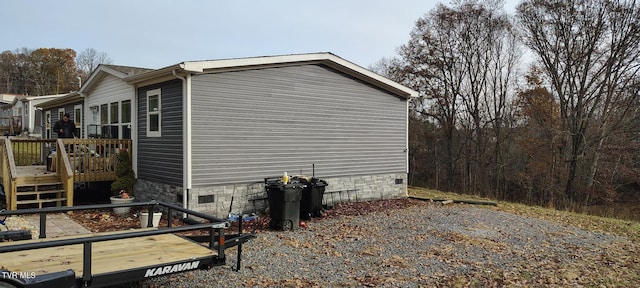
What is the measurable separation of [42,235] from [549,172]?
2133cm

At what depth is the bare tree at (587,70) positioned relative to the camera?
18.4 meters

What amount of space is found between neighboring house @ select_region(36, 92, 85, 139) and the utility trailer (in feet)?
38.2

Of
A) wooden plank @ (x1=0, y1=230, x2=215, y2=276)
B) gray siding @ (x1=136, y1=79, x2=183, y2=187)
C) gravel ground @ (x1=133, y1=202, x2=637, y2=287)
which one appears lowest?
gravel ground @ (x1=133, y1=202, x2=637, y2=287)

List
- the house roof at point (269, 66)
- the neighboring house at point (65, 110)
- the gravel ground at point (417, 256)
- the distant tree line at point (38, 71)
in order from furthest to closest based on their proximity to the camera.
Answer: the distant tree line at point (38, 71)
the neighboring house at point (65, 110)
the house roof at point (269, 66)
the gravel ground at point (417, 256)

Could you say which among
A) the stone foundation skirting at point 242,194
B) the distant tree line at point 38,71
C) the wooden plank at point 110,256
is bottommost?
the stone foundation skirting at point 242,194

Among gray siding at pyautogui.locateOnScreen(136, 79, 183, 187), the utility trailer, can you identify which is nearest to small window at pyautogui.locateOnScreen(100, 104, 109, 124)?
gray siding at pyautogui.locateOnScreen(136, 79, 183, 187)

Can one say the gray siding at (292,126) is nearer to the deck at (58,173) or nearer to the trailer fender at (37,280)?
the deck at (58,173)

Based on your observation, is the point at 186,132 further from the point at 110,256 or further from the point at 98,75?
the point at 98,75

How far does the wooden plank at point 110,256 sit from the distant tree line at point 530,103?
16539mm

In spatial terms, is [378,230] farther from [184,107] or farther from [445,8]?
[445,8]

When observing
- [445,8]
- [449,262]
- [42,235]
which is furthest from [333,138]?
[445,8]

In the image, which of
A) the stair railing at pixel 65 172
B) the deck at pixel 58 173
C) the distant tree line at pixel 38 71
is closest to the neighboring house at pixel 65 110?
the deck at pixel 58 173

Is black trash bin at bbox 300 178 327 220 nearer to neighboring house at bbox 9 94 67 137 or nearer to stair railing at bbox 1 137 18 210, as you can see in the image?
stair railing at bbox 1 137 18 210

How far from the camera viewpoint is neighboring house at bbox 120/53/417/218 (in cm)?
884
